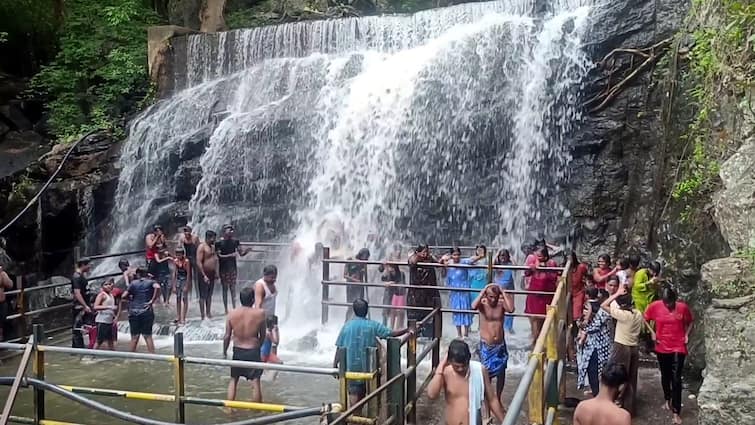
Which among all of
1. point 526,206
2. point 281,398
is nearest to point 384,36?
point 526,206

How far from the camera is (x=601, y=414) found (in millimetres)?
4871

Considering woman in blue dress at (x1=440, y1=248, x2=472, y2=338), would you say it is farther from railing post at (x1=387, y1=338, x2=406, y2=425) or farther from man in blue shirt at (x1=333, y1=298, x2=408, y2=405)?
railing post at (x1=387, y1=338, x2=406, y2=425)

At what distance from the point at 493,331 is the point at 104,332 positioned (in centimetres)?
602

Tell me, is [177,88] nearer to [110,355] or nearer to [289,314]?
[289,314]

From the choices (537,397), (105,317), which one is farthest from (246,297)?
(537,397)

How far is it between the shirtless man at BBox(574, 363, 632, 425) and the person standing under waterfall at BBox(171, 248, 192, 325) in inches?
338

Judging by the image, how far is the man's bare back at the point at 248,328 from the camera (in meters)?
7.56

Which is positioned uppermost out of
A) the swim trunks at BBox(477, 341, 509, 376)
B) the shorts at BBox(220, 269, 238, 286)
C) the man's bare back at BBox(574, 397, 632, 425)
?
the shorts at BBox(220, 269, 238, 286)

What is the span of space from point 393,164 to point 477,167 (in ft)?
6.23

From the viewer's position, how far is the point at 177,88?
21.4 metres

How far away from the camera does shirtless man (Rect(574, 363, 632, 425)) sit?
4.83m

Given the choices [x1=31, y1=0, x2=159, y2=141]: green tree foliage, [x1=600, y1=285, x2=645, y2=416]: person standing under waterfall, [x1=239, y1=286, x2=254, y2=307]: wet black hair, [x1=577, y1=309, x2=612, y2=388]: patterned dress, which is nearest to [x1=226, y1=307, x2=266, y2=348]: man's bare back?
[x1=239, y1=286, x2=254, y2=307]: wet black hair

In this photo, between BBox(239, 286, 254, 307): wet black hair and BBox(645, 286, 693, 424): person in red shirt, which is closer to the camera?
BBox(645, 286, 693, 424): person in red shirt

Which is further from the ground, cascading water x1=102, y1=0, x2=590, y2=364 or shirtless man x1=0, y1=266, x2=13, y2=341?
→ cascading water x1=102, y1=0, x2=590, y2=364
